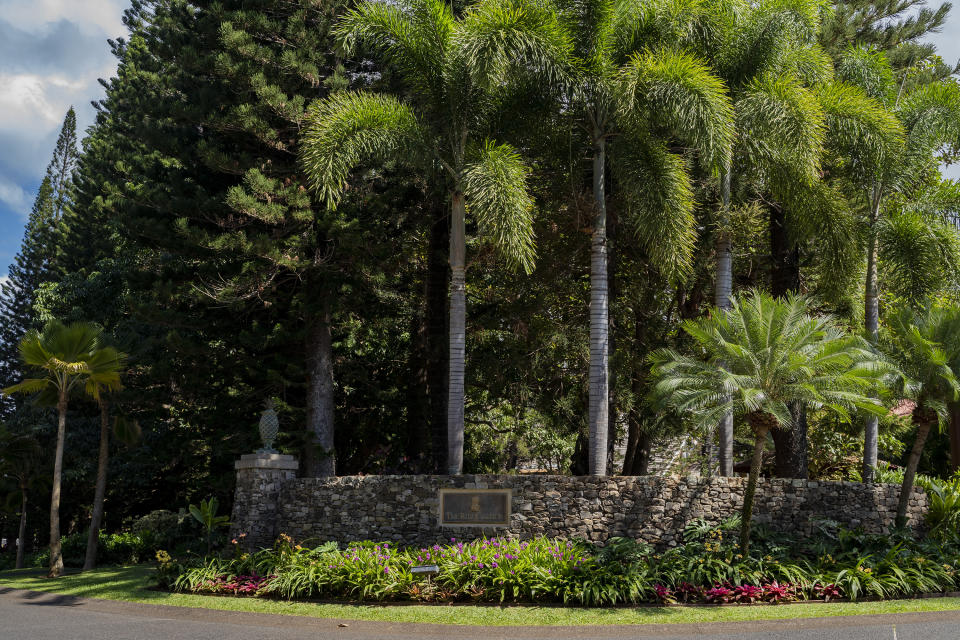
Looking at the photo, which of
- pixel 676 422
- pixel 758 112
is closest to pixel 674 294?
pixel 676 422

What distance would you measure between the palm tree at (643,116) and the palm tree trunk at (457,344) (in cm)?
221

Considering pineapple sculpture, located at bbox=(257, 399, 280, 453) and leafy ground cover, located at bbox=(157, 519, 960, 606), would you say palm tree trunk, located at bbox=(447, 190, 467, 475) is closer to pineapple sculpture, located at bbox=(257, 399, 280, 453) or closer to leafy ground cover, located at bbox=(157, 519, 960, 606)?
leafy ground cover, located at bbox=(157, 519, 960, 606)

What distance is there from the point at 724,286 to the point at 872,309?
109 inches

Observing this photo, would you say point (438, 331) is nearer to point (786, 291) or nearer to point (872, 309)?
point (786, 291)

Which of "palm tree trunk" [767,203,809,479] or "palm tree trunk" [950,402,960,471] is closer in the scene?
"palm tree trunk" [767,203,809,479]

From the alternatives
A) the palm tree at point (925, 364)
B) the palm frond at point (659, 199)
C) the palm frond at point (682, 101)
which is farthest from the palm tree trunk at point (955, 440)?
the palm frond at point (682, 101)

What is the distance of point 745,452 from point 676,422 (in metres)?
8.48

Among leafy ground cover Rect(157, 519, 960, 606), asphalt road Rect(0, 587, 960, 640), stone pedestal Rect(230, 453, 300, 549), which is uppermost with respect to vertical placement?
stone pedestal Rect(230, 453, 300, 549)

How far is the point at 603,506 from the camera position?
11344 millimetres

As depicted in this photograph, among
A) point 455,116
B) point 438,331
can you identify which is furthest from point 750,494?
point 438,331

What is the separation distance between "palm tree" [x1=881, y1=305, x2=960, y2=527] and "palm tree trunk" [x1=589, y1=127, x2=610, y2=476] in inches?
180

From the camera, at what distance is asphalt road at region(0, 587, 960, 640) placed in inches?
318

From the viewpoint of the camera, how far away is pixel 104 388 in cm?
1591

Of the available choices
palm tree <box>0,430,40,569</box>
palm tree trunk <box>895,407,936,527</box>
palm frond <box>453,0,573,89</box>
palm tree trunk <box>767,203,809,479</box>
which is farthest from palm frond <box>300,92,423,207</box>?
palm tree <box>0,430,40,569</box>
